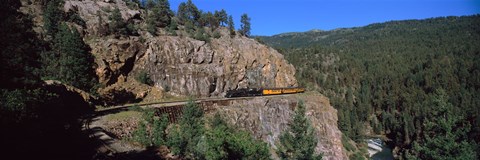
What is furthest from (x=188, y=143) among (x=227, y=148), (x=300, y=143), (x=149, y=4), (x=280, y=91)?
(x=149, y=4)

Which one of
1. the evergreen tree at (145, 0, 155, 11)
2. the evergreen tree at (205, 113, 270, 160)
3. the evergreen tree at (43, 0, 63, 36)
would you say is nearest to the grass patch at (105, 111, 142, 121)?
the evergreen tree at (205, 113, 270, 160)

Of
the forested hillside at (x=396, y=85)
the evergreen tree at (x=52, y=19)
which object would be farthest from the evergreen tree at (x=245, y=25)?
the evergreen tree at (x=52, y=19)

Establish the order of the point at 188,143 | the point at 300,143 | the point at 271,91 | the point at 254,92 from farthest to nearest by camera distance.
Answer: the point at 271,91
the point at 254,92
the point at 300,143
the point at 188,143

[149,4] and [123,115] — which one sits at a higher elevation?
[149,4]

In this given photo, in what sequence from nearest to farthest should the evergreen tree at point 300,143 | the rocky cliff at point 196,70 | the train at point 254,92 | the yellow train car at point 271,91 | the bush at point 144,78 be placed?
the evergreen tree at point 300,143, the rocky cliff at point 196,70, the bush at point 144,78, the train at point 254,92, the yellow train car at point 271,91

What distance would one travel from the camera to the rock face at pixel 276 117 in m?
43.1

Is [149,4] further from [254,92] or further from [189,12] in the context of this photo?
[254,92]

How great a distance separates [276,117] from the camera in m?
49.8

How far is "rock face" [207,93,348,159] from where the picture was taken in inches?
1697

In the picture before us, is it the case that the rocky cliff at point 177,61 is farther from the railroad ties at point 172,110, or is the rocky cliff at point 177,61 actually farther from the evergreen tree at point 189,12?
the evergreen tree at point 189,12

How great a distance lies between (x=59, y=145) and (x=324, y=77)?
16652 centimetres

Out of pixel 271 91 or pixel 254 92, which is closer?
pixel 254 92

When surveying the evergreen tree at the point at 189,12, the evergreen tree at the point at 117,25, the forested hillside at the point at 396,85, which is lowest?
the forested hillside at the point at 396,85

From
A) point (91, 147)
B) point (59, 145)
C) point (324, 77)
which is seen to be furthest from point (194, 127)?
point (324, 77)
